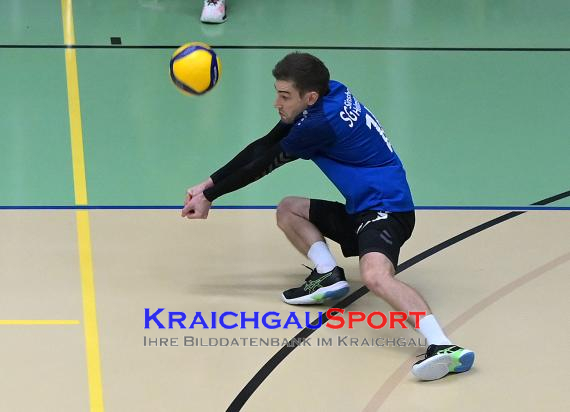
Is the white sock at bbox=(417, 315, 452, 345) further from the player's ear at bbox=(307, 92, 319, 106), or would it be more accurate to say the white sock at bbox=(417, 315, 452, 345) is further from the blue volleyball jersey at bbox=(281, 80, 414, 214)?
the player's ear at bbox=(307, 92, 319, 106)

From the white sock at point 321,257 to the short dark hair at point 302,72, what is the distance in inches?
31.3

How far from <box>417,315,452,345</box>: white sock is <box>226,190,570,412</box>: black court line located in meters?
0.57

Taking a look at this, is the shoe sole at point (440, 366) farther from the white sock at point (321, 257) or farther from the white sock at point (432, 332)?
the white sock at point (321, 257)

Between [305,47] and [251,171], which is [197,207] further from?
[305,47]

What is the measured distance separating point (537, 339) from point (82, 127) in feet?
12.2

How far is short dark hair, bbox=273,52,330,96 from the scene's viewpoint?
492cm

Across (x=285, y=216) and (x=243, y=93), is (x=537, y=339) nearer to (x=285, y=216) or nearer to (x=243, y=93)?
(x=285, y=216)

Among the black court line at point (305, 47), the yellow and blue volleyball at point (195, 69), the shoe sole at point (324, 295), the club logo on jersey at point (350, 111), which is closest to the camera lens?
the club logo on jersey at point (350, 111)

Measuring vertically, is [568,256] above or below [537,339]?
above

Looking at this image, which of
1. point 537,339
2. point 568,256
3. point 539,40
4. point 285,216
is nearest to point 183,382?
point 285,216

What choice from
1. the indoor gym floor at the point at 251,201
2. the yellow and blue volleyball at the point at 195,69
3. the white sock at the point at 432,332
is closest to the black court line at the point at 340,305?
the indoor gym floor at the point at 251,201

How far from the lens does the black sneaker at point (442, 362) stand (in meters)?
4.51

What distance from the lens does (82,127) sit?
24.4ft

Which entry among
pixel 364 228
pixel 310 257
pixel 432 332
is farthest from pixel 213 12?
pixel 432 332
